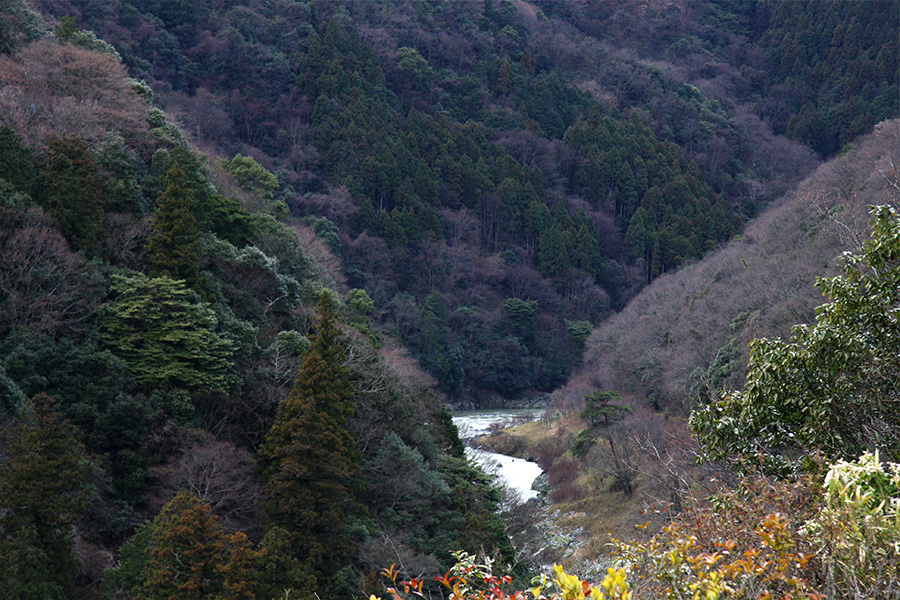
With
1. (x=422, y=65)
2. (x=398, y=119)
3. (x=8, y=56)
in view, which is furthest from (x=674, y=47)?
(x=8, y=56)

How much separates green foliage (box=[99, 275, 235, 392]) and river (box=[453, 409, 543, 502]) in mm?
13730

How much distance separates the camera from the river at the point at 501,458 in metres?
36.7

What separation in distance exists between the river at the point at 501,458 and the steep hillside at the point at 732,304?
6.09 metres

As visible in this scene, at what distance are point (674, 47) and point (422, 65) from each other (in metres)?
48.9

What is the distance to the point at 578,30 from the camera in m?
113

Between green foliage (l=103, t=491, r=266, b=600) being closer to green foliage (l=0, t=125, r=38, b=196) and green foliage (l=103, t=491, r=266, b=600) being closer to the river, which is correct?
green foliage (l=0, t=125, r=38, b=196)

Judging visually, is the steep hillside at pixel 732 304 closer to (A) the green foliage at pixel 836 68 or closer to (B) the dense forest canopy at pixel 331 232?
(B) the dense forest canopy at pixel 331 232

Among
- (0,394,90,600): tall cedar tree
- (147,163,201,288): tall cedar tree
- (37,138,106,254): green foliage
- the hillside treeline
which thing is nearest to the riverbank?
the hillside treeline

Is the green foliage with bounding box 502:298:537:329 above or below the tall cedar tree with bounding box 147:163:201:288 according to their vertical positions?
below

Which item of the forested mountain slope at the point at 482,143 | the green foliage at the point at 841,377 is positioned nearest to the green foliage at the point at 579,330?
the forested mountain slope at the point at 482,143

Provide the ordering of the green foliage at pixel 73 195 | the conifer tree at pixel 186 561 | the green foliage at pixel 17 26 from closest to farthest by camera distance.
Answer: the conifer tree at pixel 186 561 < the green foliage at pixel 73 195 < the green foliage at pixel 17 26

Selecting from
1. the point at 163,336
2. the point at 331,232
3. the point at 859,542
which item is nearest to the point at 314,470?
the point at 163,336

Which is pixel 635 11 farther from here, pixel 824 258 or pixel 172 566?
pixel 172 566

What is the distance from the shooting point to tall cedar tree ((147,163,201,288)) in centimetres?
2136
